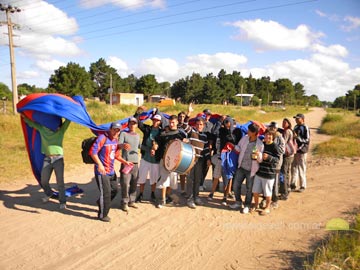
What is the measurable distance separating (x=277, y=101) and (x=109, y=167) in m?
104

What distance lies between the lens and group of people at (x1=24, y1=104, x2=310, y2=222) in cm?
584

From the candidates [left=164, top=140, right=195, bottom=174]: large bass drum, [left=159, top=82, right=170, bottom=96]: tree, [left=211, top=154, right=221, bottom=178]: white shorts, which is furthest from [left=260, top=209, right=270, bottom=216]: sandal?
[left=159, top=82, right=170, bottom=96]: tree

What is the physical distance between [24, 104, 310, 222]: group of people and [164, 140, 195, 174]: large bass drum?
73 mm

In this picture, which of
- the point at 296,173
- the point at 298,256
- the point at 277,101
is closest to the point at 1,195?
the point at 298,256

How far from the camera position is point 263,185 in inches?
245

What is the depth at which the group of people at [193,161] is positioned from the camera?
5844mm

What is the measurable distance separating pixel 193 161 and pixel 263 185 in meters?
1.53

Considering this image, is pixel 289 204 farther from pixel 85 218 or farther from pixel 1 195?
pixel 1 195

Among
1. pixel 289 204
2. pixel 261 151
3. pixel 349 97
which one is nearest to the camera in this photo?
pixel 261 151

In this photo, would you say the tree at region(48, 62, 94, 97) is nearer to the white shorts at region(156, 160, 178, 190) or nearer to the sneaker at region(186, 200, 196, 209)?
the white shorts at region(156, 160, 178, 190)

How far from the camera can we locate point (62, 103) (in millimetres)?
6258

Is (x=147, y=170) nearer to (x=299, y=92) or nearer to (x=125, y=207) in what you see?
(x=125, y=207)

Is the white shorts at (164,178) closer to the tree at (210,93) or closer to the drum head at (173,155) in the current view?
the drum head at (173,155)

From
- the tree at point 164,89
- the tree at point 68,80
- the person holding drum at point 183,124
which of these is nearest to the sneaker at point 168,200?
the person holding drum at point 183,124
